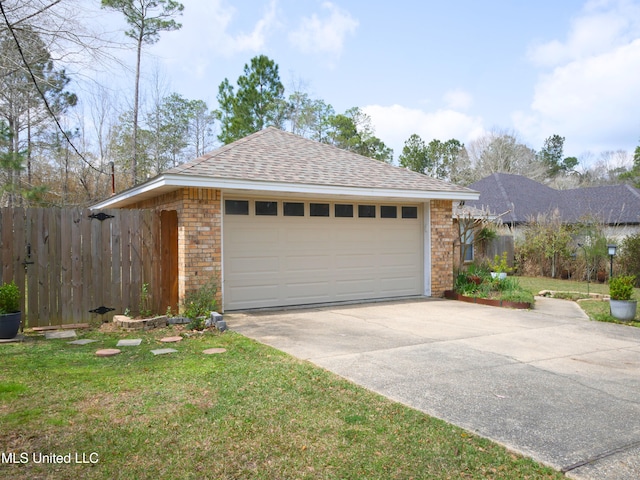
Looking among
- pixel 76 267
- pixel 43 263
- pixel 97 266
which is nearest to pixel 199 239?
pixel 97 266

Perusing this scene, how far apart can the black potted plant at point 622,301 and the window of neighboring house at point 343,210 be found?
5226 millimetres

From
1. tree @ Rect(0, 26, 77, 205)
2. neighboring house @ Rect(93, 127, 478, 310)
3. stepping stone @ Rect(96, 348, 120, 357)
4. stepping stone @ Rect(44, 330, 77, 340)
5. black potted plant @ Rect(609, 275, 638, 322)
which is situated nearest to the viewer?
stepping stone @ Rect(96, 348, 120, 357)

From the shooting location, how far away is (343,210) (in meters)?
10.2

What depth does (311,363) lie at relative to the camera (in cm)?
518

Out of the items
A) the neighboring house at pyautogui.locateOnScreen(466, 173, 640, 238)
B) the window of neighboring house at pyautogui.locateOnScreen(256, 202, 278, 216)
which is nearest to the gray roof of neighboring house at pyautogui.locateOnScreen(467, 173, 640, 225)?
the neighboring house at pyautogui.locateOnScreen(466, 173, 640, 238)

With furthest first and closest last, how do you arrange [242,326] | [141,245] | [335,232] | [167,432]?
1. [335,232]
2. [141,245]
3. [242,326]
4. [167,432]

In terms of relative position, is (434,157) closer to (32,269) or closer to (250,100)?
(250,100)

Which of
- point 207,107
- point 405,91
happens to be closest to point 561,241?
point 405,91

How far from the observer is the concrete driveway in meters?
3.26

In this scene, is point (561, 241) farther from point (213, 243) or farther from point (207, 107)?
point (207, 107)

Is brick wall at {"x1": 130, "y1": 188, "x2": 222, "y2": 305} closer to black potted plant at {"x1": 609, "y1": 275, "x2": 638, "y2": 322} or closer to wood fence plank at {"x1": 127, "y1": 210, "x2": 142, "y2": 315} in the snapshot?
wood fence plank at {"x1": 127, "y1": 210, "x2": 142, "y2": 315}

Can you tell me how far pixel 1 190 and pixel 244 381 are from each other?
10.3 metres

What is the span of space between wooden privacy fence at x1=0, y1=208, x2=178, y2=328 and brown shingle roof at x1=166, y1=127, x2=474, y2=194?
1.34 m

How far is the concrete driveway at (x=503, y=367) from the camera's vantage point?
3260mm
